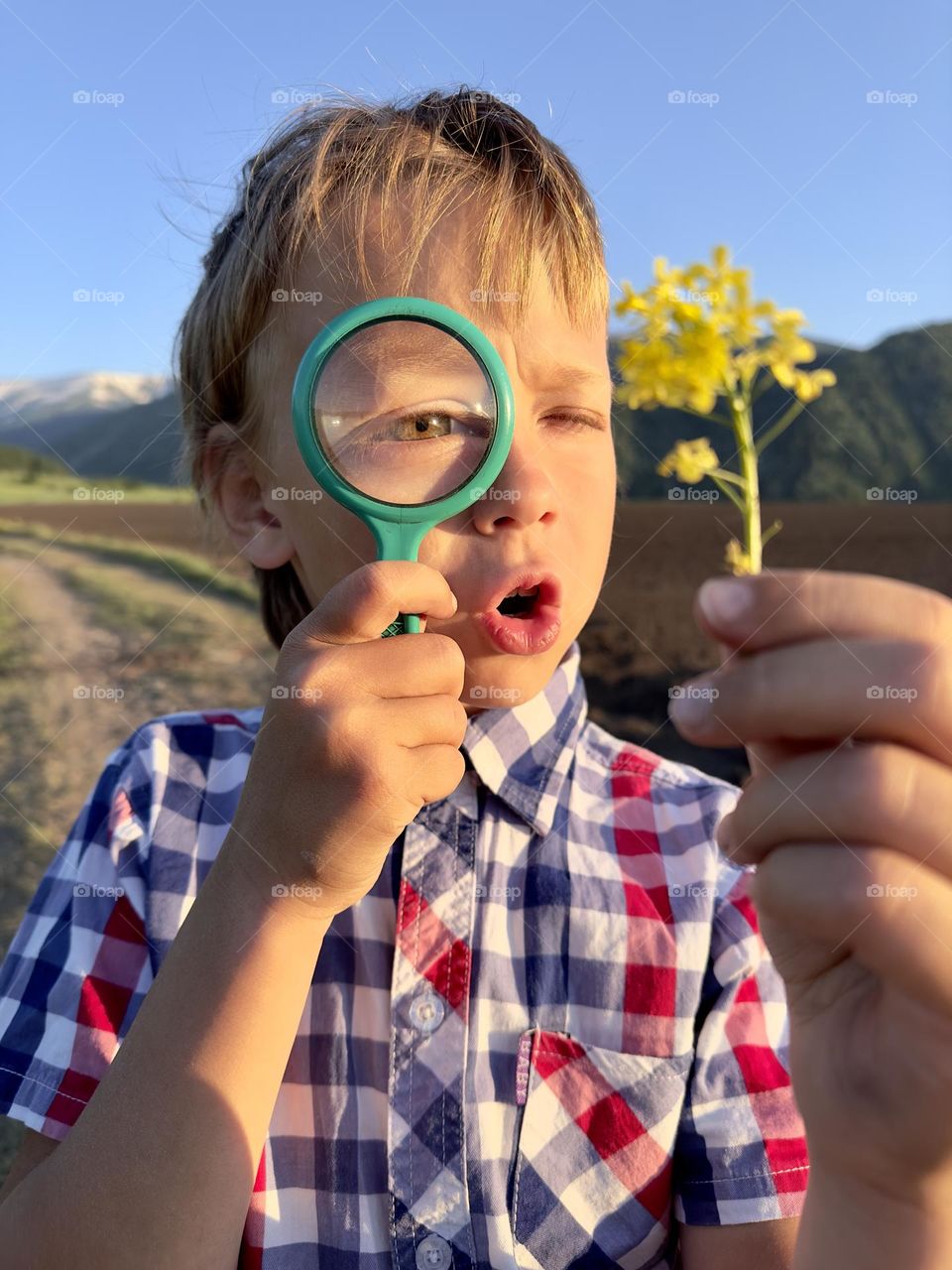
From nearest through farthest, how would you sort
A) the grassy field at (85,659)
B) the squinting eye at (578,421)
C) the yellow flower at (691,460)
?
the squinting eye at (578,421)
the yellow flower at (691,460)
the grassy field at (85,659)

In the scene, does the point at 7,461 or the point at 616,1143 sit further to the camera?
the point at 7,461

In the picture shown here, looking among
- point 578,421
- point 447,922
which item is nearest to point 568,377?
point 578,421

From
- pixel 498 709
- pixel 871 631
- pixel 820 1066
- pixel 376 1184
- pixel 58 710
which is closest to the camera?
pixel 871 631

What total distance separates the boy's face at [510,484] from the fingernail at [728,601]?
0.67 metres

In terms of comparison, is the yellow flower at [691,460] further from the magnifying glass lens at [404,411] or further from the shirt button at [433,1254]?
the shirt button at [433,1254]

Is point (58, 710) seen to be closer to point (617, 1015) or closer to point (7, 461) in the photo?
point (617, 1015)

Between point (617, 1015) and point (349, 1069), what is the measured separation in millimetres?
362

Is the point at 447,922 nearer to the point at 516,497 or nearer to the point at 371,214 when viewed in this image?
the point at 516,497

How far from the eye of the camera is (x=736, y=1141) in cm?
134

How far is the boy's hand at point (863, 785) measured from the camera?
648mm

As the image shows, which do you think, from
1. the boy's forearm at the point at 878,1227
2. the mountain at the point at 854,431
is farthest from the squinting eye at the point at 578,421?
the mountain at the point at 854,431

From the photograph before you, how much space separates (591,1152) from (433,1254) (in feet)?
0.76

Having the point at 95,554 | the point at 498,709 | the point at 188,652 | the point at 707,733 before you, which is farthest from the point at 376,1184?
the point at 95,554

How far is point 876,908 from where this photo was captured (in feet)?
2.19
